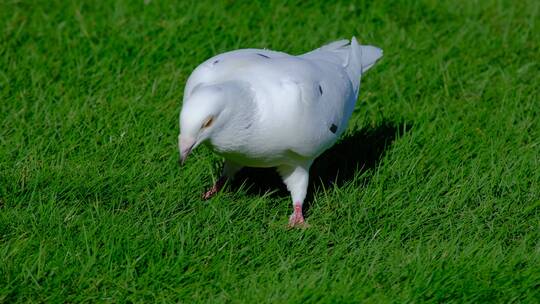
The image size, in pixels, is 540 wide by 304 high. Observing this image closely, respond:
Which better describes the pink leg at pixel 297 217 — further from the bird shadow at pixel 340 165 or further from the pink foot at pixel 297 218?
the bird shadow at pixel 340 165

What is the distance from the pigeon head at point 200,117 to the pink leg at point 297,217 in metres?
0.93

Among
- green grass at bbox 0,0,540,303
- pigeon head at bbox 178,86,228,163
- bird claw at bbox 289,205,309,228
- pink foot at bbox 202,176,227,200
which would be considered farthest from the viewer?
pink foot at bbox 202,176,227,200

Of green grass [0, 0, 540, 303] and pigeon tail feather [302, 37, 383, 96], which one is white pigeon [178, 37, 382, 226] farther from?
green grass [0, 0, 540, 303]

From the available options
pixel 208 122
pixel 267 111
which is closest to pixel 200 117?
pixel 208 122

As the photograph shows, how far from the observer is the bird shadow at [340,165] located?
5.25 metres

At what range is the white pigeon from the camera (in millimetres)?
4059

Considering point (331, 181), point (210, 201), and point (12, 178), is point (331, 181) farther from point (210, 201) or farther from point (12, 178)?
point (12, 178)

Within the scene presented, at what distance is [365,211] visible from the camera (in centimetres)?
485

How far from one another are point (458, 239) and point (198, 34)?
2984mm

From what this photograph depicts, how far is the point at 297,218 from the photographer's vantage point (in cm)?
484

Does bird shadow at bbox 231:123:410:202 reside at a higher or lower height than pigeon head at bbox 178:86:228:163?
lower

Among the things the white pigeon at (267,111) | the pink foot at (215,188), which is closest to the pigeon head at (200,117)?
the white pigeon at (267,111)

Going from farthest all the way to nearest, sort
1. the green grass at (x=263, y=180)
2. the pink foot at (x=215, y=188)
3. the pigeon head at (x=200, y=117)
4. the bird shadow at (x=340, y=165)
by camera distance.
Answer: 1. the bird shadow at (x=340, y=165)
2. the pink foot at (x=215, y=188)
3. the green grass at (x=263, y=180)
4. the pigeon head at (x=200, y=117)

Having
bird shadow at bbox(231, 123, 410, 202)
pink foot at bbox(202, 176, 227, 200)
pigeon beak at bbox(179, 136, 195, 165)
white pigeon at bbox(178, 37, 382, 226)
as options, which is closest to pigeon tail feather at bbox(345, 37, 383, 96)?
white pigeon at bbox(178, 37, 382, 226)
